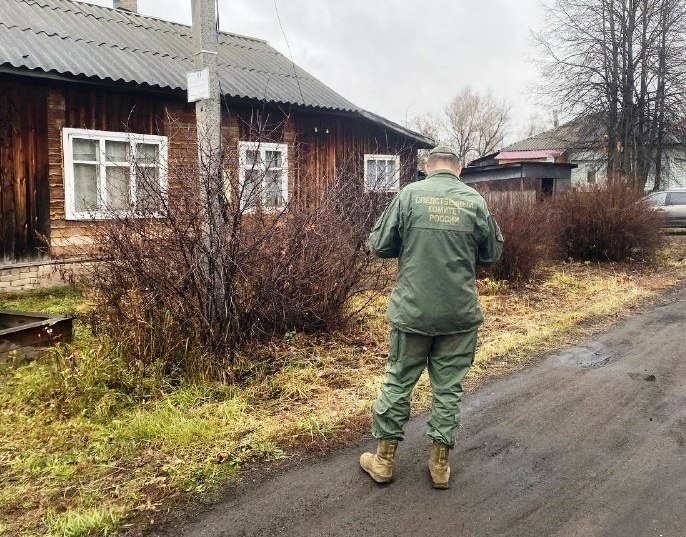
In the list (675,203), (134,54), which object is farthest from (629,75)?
(134,54)

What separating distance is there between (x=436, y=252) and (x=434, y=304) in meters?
0.29

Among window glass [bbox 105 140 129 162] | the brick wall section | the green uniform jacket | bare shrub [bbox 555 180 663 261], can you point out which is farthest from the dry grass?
bare shrub [bbox 555 180 663 261]

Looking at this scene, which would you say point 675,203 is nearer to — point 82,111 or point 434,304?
point 82,111

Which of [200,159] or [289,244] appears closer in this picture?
[200,159]

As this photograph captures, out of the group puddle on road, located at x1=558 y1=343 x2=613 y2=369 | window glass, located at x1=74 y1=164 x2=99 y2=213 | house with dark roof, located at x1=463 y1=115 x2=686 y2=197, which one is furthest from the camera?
house with dark roof, located at x1=463 y1=115 x2=686 y2=197

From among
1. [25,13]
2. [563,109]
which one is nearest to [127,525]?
[25,13]

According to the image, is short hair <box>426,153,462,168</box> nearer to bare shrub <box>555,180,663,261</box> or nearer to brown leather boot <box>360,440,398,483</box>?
brown leather boot <box>360,440,398,483</box>

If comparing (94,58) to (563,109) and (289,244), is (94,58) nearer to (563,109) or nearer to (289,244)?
(289,244)

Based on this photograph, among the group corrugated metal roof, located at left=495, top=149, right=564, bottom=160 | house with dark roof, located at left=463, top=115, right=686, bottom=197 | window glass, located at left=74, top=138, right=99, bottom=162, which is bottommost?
window glass, located at left=74, top=138, right=99, bottom=162

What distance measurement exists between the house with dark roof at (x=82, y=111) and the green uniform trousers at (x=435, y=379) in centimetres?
325

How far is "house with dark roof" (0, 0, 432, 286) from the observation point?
28.1 feet

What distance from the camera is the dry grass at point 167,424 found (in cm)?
292

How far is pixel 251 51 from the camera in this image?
47.5 ft

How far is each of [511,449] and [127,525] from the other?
2273 mm
